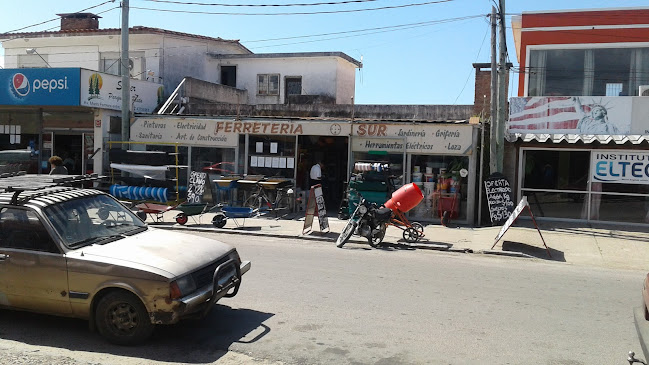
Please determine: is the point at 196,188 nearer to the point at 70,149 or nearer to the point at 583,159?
the point at 70,149

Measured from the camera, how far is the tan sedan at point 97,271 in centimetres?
521

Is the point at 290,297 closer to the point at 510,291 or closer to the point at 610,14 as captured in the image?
the point at 510,291

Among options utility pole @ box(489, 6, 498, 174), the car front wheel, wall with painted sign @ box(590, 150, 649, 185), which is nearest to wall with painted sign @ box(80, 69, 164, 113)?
utility pole @ box(489, 6, 498, 174)

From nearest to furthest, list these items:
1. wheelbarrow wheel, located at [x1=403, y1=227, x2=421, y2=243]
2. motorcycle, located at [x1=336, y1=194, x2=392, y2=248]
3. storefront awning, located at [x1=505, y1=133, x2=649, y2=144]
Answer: motorcycle, located at [x1=336, y1=194, x2=392, y2=248]
wheelbarrow wheel, located at [x1=403, y1=227, x2=421, y2=243]
storefront awning, located at [x1=505, y1=133, x2=649, y2=144]

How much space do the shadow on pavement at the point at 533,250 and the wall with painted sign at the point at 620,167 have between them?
13.6 ft

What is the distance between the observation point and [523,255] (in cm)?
1139

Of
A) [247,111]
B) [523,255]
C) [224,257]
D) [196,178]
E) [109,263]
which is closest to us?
[109,263]

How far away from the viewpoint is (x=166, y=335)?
575 centimetres

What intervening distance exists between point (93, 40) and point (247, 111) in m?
8.93

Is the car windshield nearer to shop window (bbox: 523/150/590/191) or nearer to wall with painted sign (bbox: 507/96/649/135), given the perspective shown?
shop window (bbox: 523/150/590/191)

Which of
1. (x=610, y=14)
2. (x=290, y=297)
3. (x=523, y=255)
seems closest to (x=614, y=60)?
(x=610, y=14)

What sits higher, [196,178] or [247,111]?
[247,111]

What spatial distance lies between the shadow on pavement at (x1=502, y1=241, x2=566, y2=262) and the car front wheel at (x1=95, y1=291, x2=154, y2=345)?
8.48m

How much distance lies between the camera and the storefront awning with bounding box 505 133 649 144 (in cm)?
1398
